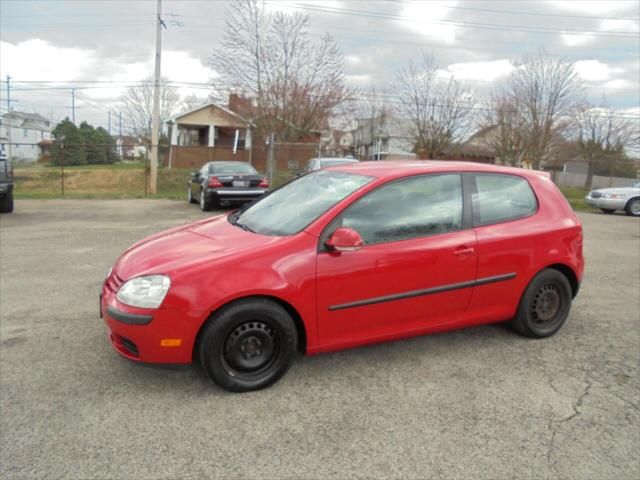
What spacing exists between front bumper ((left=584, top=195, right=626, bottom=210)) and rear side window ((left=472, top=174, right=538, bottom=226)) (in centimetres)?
1468

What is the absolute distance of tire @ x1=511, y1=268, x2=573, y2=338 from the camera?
12.8 ft

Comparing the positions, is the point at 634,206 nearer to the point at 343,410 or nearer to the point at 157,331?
the point at 343,410

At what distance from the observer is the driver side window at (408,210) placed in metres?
3.28

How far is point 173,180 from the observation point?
23266 mm

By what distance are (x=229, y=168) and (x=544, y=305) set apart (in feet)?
34.0

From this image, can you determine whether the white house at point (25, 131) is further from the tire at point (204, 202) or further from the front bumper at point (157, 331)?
the front bumper at point (157, 331)

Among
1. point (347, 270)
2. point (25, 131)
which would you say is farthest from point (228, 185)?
point (25, 131)

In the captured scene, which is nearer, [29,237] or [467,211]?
[467,211]

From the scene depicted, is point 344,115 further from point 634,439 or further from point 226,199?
point 634,439

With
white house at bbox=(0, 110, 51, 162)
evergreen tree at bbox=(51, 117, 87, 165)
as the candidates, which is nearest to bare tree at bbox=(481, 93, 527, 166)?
evergreen tree at bbox=(51, 117, 87, 165)

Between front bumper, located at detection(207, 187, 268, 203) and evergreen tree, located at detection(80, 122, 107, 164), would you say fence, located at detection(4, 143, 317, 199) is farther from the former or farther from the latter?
front bumper, located at detection(207, 187, 268, 203)

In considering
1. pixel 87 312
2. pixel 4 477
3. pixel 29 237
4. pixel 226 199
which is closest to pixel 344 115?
pixel 226 199

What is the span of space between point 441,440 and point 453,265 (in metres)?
1.31

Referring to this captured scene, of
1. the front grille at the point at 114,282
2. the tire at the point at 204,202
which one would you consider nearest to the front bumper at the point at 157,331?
the front grille at the point at 114,282
